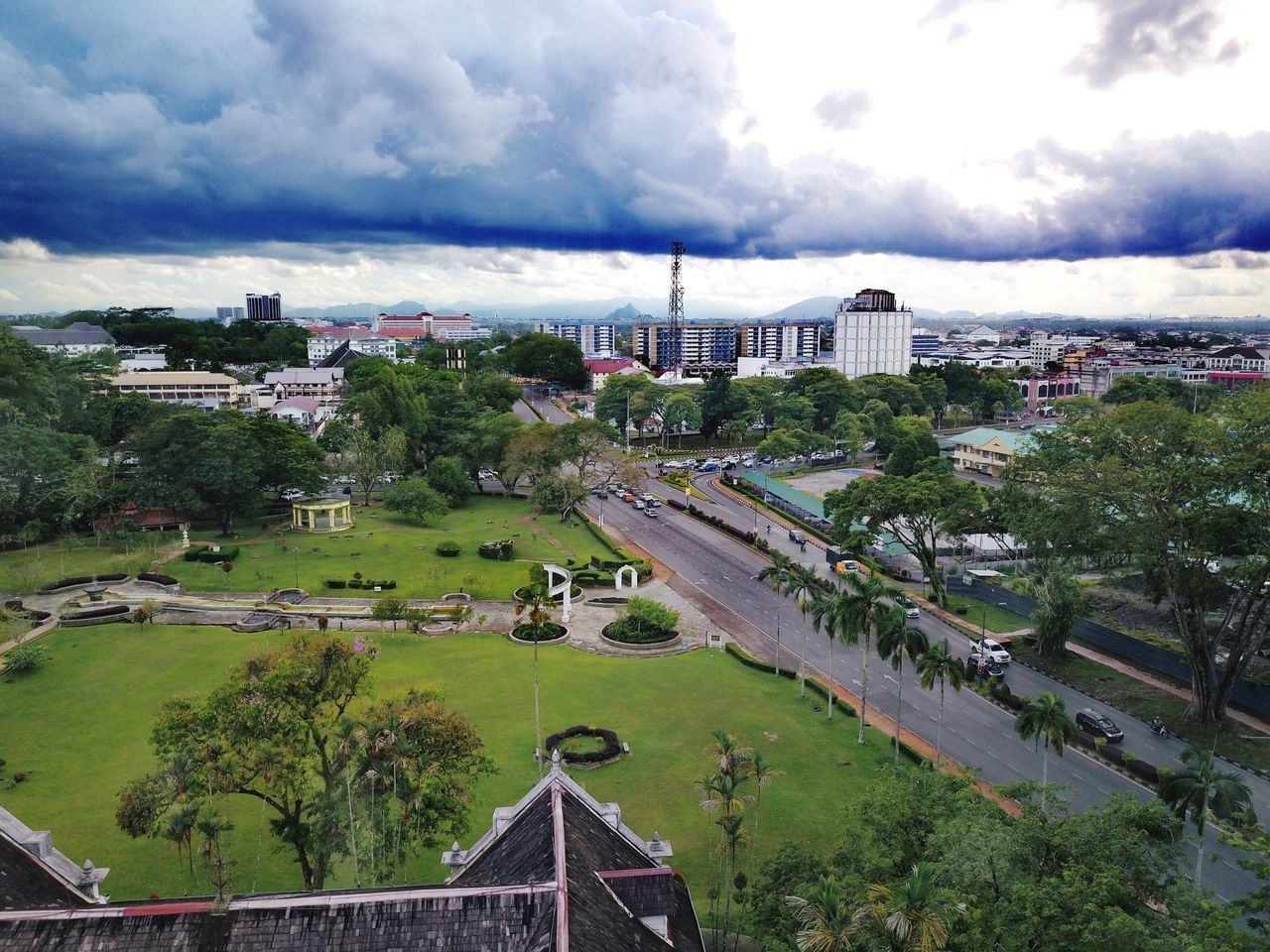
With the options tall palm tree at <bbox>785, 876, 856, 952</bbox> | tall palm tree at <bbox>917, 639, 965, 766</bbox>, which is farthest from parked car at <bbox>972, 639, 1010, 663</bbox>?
tall palm tree at <bbox>785, 876, 856, 952</bbox>

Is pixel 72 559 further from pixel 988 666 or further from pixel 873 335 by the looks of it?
pixel 873 335

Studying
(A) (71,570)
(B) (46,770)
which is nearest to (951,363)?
(A) (71,570)

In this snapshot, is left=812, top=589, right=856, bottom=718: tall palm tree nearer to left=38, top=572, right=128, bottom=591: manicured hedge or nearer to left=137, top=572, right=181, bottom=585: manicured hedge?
left=137, top=572, right=181, bottom=585: manicured hedge

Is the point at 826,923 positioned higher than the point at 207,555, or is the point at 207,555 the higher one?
the point at 826,923

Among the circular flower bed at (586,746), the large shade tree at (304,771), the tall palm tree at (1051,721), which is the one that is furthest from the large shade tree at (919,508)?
the large shade tree at (304,771)

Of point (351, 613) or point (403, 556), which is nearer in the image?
point (351, 613)

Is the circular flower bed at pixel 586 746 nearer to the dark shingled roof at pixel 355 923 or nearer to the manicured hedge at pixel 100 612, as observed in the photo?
the dark shingled roof at pixel 355 923

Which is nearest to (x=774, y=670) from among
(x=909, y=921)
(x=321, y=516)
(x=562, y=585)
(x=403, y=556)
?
(x=562, y=585)
